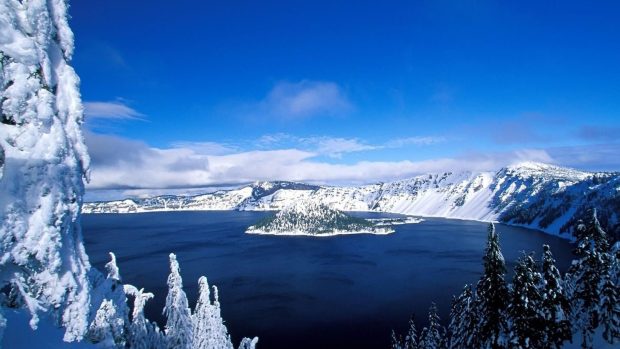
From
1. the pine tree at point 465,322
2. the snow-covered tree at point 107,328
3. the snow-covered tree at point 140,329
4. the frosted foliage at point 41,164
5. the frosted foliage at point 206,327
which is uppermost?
the frosted foliage at point 41,164

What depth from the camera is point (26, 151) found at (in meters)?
10.4

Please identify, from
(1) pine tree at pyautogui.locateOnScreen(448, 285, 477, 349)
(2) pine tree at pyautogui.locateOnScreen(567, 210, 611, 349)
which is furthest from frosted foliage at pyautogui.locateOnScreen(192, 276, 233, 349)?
(2) pine tree at pyautogui.locateOnScreen(567, 210, 611, 349)

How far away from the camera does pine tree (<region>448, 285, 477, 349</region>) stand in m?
47.4

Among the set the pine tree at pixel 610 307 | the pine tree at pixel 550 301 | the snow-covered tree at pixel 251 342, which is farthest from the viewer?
the pine tree at pixel 610 307

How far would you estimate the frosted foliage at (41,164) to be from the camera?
10.1m

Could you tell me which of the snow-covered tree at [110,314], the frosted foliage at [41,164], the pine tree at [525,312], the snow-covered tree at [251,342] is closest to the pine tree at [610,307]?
the pine tree at [525,312]

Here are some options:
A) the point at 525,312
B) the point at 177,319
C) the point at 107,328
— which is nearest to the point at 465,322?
the point at 525,312

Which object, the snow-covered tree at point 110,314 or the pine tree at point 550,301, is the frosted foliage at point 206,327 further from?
the pine tree at point 550,301

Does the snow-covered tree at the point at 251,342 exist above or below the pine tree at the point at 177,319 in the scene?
below

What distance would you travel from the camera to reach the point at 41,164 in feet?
35.0

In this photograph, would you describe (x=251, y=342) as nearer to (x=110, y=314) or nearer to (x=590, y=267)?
(x=110, y=314)

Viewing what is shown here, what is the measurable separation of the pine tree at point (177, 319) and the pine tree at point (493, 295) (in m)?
27.6

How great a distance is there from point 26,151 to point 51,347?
770 cm

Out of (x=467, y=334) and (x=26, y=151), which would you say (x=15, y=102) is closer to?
(x=26, y=151)
